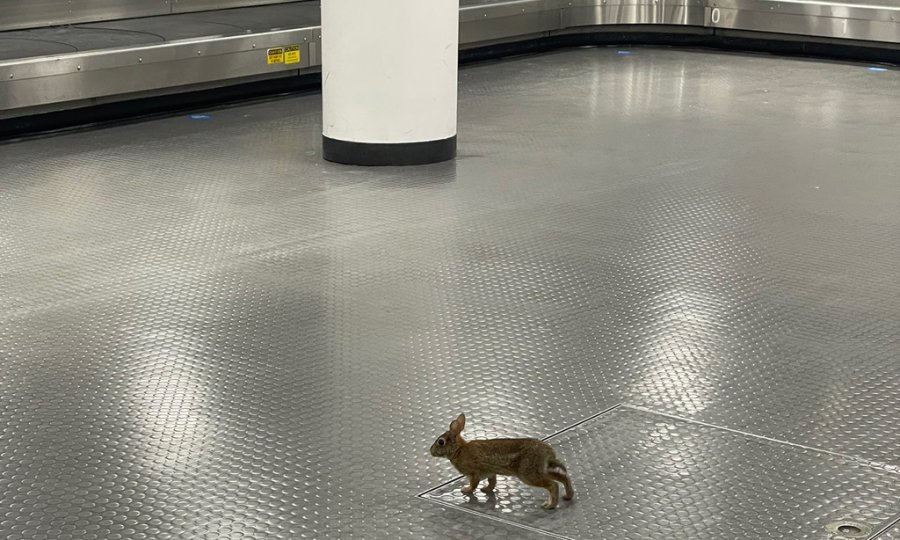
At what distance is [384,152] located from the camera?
555 centimetres

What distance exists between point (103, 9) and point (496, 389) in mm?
5332

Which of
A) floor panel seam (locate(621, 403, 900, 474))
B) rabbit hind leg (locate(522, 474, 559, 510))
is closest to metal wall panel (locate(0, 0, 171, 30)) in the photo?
floor panel seam (locate(621, 403, 900, 474))

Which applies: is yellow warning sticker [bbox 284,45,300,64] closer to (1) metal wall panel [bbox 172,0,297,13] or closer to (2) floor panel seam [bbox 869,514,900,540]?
(1) metal wall panel [bbox 172,0,297,13]

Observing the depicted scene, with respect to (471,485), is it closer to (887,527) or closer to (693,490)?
(693,490)

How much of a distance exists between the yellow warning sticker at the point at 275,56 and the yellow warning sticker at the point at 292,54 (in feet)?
0.09

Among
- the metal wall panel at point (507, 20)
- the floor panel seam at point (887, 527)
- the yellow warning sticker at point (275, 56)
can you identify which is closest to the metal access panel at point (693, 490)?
the floor panel seam at point (887, 527)

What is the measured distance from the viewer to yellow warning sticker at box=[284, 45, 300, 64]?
7.20 meters

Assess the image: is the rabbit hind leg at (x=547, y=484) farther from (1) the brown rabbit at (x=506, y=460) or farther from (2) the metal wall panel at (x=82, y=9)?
(2) the metal wall panel at (x=82, y=9)

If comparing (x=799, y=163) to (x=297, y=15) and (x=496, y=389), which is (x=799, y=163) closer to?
(x=496, y=389)

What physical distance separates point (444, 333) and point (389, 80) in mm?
2087

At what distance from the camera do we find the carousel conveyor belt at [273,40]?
6.23 meters

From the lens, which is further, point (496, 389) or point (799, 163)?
point (799, 163)

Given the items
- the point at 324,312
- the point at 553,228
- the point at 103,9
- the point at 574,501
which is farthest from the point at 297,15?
the point at 574,501

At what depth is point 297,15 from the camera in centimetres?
804
